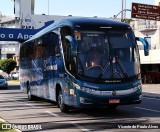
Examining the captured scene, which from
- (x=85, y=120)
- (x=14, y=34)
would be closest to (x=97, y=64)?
(x=85, y=120)

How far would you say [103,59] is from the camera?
14203 mm

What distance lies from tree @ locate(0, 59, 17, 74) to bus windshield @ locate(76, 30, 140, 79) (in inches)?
2902

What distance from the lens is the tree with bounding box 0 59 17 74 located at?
86.8 metres

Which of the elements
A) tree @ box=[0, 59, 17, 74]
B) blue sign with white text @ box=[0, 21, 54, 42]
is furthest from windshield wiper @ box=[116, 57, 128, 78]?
tree @ box=[0, 59, 17, 74]

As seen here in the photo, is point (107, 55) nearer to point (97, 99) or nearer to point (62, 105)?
point (97, 99)

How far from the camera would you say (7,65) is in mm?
87562

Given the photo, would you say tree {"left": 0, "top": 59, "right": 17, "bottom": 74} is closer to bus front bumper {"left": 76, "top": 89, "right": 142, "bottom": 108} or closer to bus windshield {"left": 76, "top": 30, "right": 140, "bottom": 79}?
bus windshield {"left": 76, "top": 30, "right": 140, "bottom": 79}

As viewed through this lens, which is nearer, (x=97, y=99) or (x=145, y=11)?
(x=97, y=99)

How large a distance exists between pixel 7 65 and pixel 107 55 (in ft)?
246

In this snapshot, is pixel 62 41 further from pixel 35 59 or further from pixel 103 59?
pixel 35 59

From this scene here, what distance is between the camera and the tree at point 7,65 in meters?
86.8

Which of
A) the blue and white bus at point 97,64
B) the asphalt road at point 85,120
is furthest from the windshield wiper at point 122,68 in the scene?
the asphalt road at point 85,120

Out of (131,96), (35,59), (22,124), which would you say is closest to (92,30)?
(131,96)

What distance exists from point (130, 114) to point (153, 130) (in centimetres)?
390
